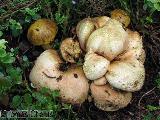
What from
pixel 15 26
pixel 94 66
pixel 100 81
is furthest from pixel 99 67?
pixel 15 26

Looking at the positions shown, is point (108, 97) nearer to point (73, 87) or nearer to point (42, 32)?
point (73, 87)

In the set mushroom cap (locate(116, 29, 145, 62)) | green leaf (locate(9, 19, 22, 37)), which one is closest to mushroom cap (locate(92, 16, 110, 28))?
mushroom cap (locate(116, 29, 145, 62))

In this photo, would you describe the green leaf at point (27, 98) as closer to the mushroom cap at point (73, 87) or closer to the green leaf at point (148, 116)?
the mushroom cap at point (73, 87)

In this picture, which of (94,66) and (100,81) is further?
(100,81)

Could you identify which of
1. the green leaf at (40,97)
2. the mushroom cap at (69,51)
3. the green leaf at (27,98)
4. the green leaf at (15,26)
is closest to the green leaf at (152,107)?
the mushroom cap at (69,51)

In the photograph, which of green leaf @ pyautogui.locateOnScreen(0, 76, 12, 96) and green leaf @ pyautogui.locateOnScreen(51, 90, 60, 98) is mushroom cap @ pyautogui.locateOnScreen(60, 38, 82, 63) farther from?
green leaf @ pyautogui.locateOnScreen(0, 76, 12, 96)
